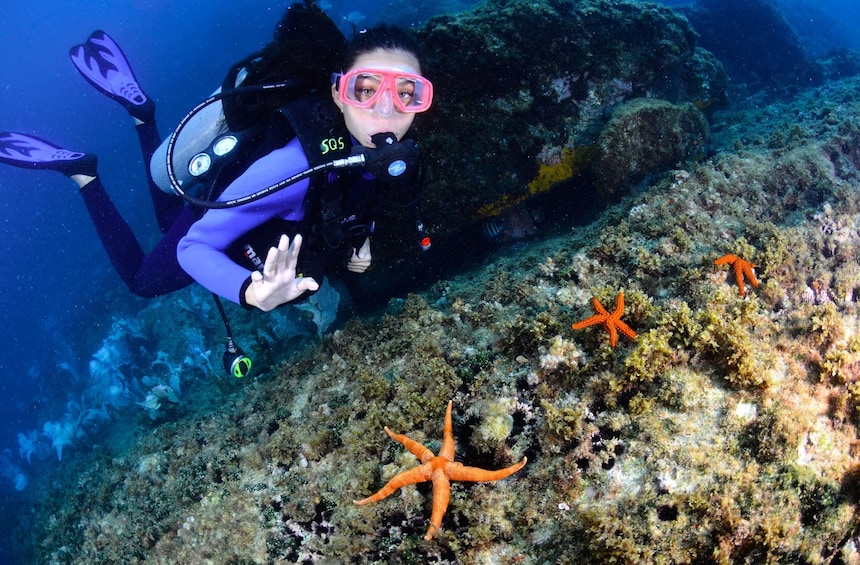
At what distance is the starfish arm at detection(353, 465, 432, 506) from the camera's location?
8.42ft

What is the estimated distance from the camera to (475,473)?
8.34ft

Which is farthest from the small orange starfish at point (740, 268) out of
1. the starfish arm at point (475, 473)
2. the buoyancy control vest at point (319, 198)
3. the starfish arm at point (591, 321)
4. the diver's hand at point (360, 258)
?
the diver's hand at point (360, 258)

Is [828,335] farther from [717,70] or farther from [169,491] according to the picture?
[717,70]

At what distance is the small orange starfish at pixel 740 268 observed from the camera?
144 inches

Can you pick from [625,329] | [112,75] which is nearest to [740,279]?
[625,329]

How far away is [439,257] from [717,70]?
7.87m

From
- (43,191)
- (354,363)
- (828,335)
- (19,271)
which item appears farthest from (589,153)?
(43,191)

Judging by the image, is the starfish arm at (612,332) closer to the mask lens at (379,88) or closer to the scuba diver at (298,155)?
the scuba diver at (298,155)

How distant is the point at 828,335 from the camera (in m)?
3.25

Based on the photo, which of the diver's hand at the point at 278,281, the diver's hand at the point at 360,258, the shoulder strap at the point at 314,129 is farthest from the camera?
the diver's hand at the point at 360,258

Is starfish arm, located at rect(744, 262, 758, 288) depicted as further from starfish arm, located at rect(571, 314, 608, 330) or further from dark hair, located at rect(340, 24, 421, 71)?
dark hair, located at rect(340, 24, 421, 71)

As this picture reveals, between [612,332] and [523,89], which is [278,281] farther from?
[523,89]

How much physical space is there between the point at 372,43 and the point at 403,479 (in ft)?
12.4

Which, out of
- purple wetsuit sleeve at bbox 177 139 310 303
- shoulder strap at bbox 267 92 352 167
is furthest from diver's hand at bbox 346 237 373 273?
shoulder strap at bbox 267 92 352 167
